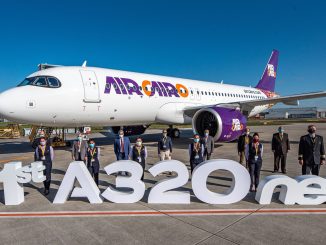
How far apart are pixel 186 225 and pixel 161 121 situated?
394 inches

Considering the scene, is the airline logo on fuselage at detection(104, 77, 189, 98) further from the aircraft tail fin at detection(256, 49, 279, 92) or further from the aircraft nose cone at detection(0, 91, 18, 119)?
the aircraft tail fin at detection(256, 49, 279, 92)

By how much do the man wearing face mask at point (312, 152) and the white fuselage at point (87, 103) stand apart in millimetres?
7717

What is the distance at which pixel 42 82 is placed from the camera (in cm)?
948

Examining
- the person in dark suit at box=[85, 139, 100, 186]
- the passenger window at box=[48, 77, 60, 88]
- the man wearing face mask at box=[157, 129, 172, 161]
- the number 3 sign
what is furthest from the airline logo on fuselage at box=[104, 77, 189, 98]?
the number 3 sign

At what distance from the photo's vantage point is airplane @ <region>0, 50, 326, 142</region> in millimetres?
9141

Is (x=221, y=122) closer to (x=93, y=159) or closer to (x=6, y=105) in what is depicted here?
(x=93, y=159)

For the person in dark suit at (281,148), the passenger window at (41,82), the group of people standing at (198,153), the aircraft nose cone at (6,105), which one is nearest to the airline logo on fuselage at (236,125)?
the person in dark suit at (281,148)

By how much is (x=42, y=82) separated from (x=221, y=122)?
7.48m

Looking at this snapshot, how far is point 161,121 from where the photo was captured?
45.1 feet

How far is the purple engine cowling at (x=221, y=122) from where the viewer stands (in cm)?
1109

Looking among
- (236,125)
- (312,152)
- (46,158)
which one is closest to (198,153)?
(312,152)

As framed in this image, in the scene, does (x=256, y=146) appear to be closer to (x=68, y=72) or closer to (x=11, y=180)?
(x=11, y=180)

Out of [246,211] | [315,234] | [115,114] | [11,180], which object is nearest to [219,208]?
[246,211]

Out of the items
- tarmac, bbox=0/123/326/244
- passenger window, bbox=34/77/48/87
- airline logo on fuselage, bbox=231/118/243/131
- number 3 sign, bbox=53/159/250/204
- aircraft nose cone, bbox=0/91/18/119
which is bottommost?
tarmac, bbox=0/123/326/244
